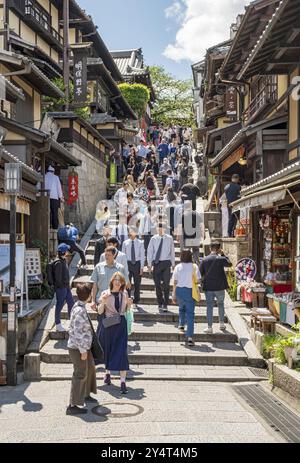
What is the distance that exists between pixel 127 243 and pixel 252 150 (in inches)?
247

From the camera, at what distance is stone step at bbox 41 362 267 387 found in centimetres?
1006

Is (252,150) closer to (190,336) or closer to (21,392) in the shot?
(190,336)

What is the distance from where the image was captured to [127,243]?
13.3m

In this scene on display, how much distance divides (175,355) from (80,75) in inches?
674

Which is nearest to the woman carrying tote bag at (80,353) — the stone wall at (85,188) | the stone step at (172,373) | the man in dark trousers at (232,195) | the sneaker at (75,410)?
the sneaker at (75,410)

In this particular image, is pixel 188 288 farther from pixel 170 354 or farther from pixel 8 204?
pixel 8 204

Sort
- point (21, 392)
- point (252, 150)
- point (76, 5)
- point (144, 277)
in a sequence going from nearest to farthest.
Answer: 1. point (21, 392)
2. point (144, 277)
3. point (252, 150)
4. point (76, 5)

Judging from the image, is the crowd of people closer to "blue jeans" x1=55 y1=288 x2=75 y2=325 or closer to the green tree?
"blue jeans" x1=55 y1=288 x2=75 y2=325

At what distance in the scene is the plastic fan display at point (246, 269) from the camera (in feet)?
47.0

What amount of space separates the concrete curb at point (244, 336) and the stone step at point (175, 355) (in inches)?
5.0

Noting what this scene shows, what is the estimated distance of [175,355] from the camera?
35.8 ft

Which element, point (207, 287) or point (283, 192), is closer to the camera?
point (283, 192)

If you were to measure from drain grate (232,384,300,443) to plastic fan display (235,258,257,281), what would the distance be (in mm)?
4858

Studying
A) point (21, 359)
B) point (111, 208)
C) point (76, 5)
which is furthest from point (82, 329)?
point (76, 5)
